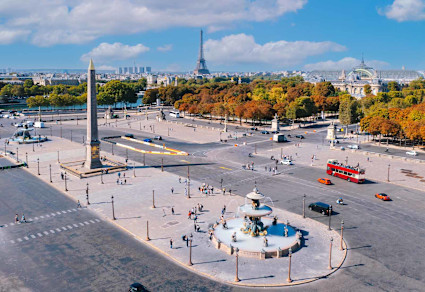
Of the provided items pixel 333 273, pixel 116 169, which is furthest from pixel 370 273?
pixel 116 169

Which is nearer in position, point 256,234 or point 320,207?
point 256,234

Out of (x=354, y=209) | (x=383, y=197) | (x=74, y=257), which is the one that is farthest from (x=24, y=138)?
(x=383, y=197)

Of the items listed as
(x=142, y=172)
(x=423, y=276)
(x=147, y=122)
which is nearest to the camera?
A: (x=423, y=276)

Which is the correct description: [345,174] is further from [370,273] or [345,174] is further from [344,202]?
→ [370,273]

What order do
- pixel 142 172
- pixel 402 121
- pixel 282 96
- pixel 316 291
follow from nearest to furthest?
pixel 316 291 → pixel 142 172 → pixel 402 121 → pixel 282 96

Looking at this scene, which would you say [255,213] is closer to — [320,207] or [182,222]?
[182,222]
